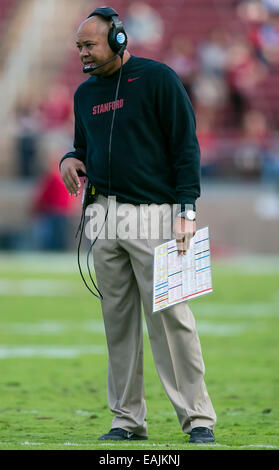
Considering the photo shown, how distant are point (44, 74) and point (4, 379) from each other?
Answer: 14.7m

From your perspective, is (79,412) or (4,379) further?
(4,379)

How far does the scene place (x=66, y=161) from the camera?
4812mm

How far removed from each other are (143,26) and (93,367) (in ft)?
48.6

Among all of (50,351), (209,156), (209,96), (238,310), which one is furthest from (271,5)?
(50,351)

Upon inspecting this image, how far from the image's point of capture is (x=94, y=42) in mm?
4531

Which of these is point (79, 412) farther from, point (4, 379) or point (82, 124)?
point (82, 124)

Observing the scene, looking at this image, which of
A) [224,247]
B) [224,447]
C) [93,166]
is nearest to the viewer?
[224,447]

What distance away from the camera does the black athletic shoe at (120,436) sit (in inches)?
184

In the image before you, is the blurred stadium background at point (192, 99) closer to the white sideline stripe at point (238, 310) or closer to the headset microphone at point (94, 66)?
the white sideline stripe at point (238, 310)

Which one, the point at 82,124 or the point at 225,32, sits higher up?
the point at 225,32

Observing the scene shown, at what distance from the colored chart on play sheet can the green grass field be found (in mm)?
613

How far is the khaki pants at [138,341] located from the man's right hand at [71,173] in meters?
0.13

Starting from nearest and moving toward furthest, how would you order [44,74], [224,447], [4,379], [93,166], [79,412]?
[224,447], [93,166], [79,412], [4,379], [44,74]
